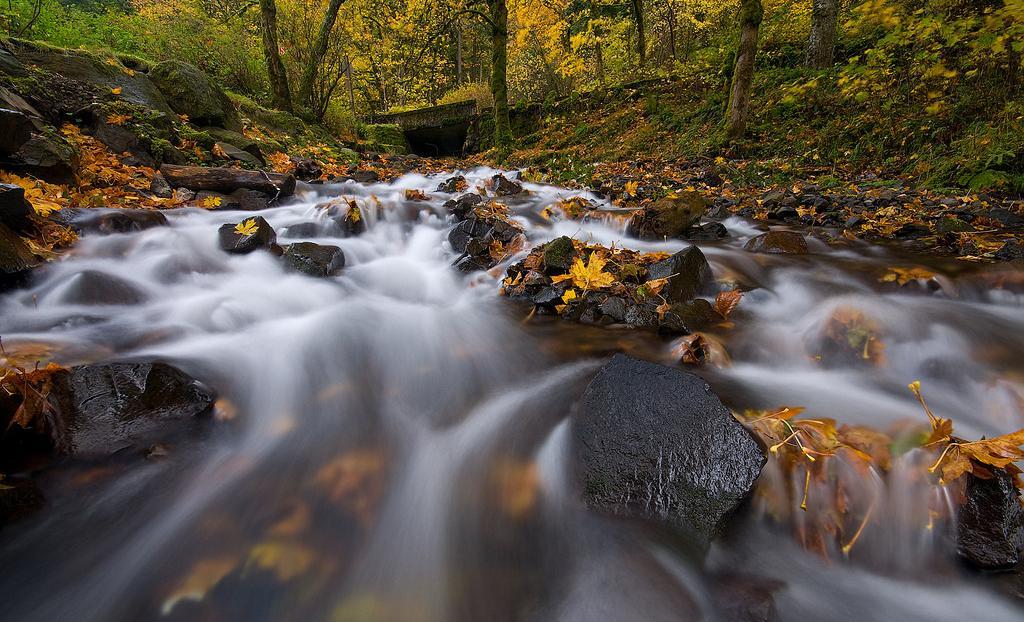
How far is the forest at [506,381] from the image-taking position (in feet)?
4.56

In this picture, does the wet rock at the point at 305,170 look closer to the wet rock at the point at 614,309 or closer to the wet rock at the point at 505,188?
the wet rock at the point at 505,188

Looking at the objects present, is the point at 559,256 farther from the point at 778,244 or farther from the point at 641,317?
the point at 778,244

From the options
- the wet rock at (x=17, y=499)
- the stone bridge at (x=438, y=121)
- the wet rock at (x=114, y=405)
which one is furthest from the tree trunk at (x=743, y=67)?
the stone bridge at (x=438, y=121)

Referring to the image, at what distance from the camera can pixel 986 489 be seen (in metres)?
1.36

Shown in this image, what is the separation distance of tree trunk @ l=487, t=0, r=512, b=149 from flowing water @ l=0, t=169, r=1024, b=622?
10732 millimetres

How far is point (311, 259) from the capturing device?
4.00m

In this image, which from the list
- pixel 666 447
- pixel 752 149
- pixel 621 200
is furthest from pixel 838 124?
pixel 666 447

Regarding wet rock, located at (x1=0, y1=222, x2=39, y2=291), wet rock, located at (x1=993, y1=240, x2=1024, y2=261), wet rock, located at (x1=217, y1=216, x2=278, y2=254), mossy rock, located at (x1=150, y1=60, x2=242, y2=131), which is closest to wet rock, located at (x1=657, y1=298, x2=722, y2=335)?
wet rock, located at (x1=993, y1=240, x2=1024, y2=261)

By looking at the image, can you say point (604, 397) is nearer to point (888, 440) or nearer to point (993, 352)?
point (888, 440)

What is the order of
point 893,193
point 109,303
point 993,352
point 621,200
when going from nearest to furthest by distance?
point 993,352 → point 109,303 → point 893,193 → point 621,200

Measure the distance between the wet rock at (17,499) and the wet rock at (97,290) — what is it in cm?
178

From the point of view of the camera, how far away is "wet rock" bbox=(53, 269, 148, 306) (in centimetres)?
291

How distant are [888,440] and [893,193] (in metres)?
5.65

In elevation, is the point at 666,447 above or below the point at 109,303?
below
